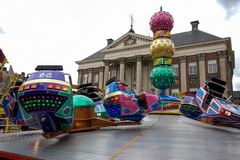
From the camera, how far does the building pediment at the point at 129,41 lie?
1879 inches

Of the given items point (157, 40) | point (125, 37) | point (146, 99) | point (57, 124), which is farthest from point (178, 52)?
point (57, 124)

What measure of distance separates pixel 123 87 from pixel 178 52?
126 feet

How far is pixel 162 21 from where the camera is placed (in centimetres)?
2038

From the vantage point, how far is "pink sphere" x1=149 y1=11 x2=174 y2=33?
2039 cm

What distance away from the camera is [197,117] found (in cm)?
1156

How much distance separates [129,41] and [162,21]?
30.3 metres

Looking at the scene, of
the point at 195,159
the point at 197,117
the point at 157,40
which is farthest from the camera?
the point at 157,40

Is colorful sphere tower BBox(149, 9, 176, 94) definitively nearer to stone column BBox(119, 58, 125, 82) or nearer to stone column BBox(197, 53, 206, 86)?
stone column BBox(197, 53, 206, 86)

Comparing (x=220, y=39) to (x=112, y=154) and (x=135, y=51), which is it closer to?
(x=135, y=51)

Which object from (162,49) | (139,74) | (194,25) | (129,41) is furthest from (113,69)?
(162,49)

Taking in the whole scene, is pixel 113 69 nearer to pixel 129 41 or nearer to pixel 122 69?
pixel 122 69

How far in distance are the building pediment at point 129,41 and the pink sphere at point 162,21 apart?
25689 millimetres

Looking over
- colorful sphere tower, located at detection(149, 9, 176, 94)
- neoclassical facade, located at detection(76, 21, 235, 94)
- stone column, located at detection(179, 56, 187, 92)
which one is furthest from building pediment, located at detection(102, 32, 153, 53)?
colorful sphere tower, located at detection(149, 9, 176, 94)

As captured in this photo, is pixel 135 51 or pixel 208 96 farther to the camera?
pixel 135 51
